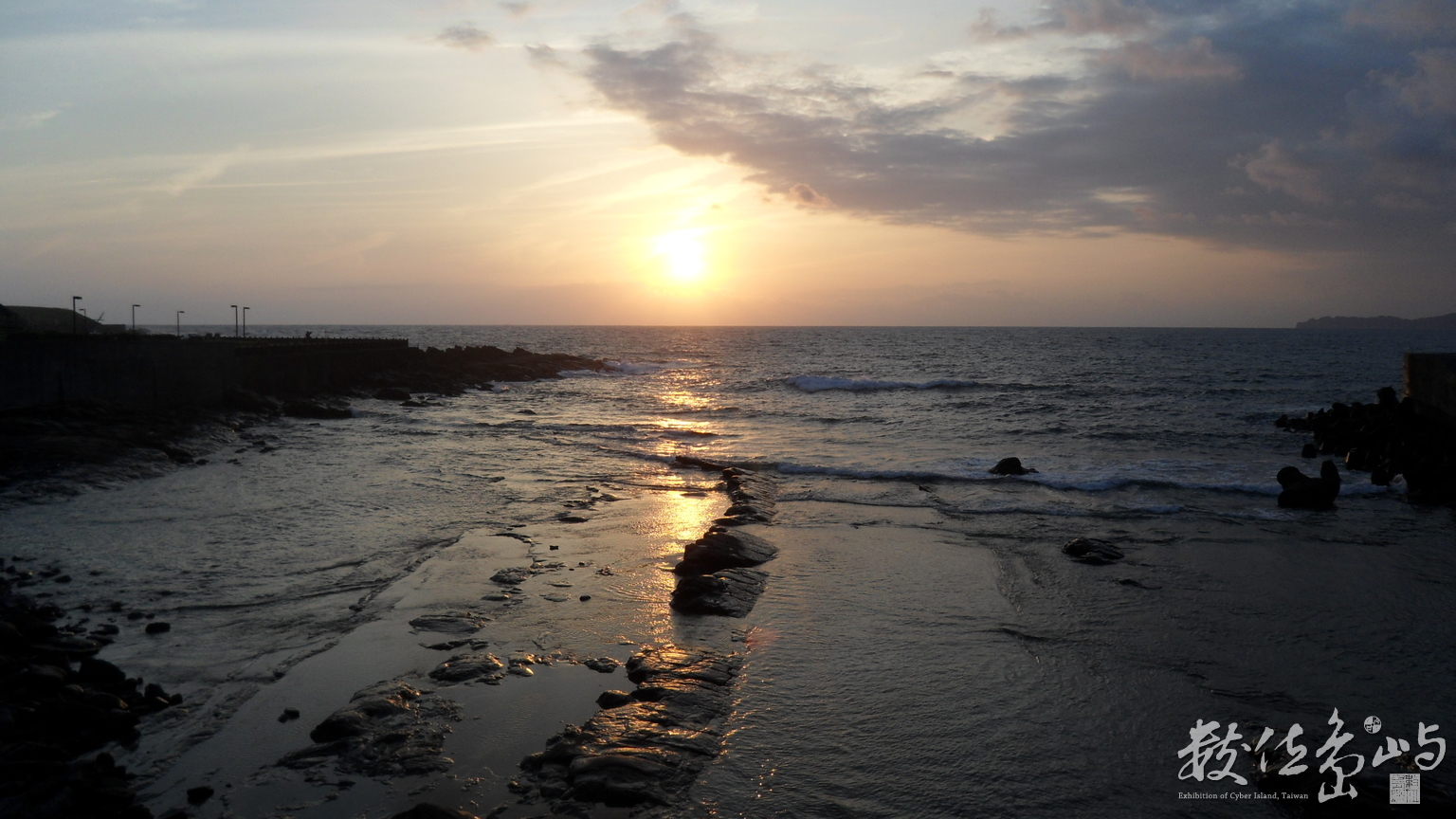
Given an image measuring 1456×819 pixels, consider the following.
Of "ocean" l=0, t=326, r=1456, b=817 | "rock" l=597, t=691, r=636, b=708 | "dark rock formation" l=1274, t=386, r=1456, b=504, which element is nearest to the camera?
"ocean" l=0, t=326, r=1456, b=817

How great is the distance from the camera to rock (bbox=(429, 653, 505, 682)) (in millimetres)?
6740

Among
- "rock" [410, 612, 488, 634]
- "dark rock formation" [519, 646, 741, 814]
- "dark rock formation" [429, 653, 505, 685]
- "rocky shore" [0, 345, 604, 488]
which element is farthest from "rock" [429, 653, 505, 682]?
"rocky shore" [0, 345, 604, 488]

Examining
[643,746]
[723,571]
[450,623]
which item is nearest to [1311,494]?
[723,571]

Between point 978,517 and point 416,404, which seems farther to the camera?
point 416,404

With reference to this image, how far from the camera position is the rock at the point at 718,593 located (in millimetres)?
8836

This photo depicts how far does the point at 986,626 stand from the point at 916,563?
2573 millimetres

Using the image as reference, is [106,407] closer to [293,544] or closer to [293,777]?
[293,544]

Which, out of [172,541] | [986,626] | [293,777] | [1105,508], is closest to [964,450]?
[1105,508]

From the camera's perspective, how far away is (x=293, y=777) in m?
5.14

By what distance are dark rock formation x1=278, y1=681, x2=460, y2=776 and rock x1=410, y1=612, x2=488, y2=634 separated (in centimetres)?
144

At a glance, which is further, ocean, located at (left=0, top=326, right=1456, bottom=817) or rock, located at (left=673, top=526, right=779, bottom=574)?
rock, located at (left=673, top=526, right=779, bottom=574)

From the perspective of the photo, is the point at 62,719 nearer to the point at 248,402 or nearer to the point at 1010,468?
the point at 1010,468

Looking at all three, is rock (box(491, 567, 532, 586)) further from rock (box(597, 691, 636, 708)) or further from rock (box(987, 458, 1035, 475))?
rock (box(987, 458, 1035, 475))

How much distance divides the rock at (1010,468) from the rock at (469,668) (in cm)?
1438
